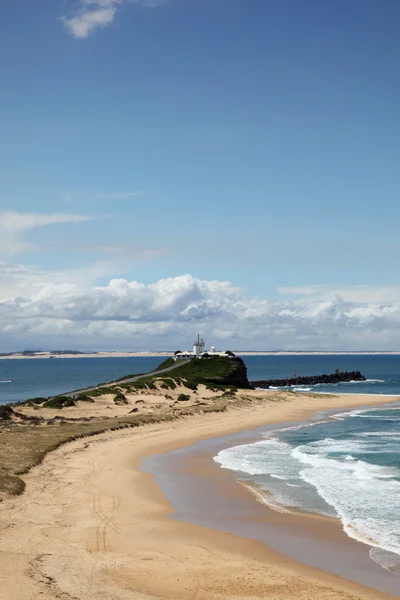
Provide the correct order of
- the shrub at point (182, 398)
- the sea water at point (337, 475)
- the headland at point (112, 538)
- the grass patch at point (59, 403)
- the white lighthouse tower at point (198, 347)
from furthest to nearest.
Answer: the white lighthouse tower at point (198, 347)
the shrub at point (182, 398)
the grass patch at point (59, 403)
the sea water at point (337, 475)
the headland at point (112, 538)

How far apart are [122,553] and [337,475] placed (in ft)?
54.5

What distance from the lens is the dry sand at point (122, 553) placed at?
51.0 feet

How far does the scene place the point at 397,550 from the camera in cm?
1950

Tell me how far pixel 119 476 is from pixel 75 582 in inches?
594

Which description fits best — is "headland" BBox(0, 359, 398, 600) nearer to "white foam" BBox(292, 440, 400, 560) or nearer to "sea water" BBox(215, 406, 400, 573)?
"white foam" BBox(292, 440, 400, 560)

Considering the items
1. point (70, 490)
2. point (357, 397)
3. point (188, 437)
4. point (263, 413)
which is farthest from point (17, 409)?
point (357, 397)

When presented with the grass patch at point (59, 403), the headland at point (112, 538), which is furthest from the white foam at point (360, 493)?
the grass patch at point (59, 403)

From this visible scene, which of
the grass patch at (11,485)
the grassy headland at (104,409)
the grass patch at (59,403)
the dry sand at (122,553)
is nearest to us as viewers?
the dry sand at (122,553)

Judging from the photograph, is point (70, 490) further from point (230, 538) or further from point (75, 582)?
point (75, 582)

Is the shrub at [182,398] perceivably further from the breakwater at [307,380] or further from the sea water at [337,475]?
the breakwater at [307,380]

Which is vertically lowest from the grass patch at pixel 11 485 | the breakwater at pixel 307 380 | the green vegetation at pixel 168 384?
the breakwater at pixel 307 380

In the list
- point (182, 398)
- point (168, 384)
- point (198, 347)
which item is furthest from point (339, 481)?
point (198, 347)

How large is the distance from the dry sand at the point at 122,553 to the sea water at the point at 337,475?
385 cm

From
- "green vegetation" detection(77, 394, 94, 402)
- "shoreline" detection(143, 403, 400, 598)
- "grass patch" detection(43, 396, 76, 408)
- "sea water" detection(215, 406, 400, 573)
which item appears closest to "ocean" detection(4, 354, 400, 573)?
"sea water" detection(215, 406, 400, 573)
